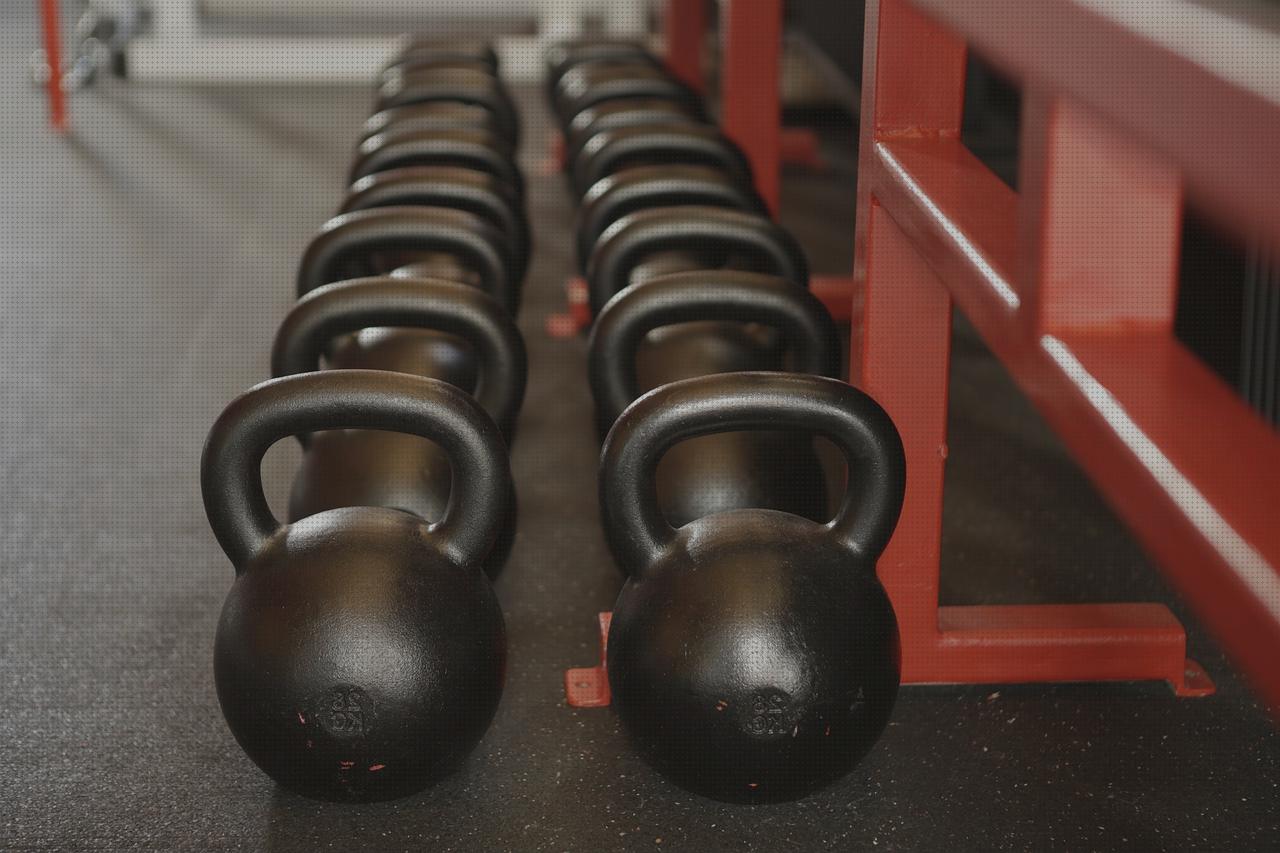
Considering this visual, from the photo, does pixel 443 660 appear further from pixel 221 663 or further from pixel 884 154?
pixel 884 154

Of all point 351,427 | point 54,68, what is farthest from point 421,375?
point 54,68

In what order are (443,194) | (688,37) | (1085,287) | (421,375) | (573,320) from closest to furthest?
(1085,287), (421,375), (443,194), (573,320), (688,37)

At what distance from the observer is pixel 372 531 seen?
5.60ft

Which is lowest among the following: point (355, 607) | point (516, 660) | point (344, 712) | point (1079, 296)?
point (516, 660)

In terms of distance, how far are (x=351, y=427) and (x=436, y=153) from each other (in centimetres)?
154

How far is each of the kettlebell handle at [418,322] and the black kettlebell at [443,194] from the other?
611 mm

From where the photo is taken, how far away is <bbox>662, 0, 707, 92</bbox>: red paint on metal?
18.1 ft

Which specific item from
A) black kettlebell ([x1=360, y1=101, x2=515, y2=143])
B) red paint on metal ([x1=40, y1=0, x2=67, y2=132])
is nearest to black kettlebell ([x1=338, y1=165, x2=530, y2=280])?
black kettlebell ([x1=360, y1=101, x2=515, y2=143])

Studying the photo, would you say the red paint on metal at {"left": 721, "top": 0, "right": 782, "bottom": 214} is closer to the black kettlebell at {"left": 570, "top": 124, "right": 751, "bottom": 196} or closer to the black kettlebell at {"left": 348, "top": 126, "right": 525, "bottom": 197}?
the black kettlebell at {"left": 570, "top": 124, "right": 751, "bottom": 196}

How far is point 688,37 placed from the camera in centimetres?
558

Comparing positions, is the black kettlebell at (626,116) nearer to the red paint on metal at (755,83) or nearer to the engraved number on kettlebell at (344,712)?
the red paint on metal at (755,83)

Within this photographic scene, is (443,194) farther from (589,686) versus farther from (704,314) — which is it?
(589,686)

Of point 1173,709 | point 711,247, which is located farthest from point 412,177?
point 1173,709

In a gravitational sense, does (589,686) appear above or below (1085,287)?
below
